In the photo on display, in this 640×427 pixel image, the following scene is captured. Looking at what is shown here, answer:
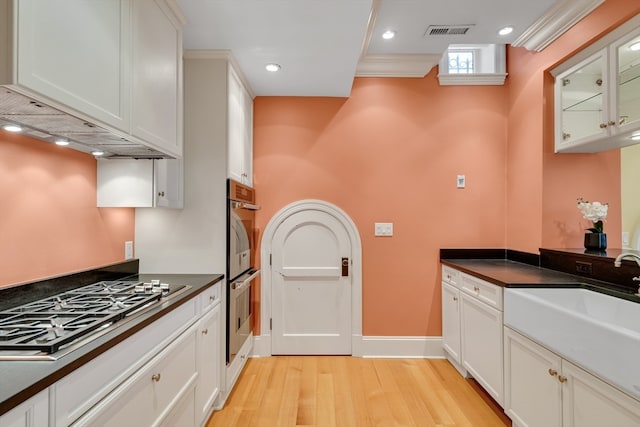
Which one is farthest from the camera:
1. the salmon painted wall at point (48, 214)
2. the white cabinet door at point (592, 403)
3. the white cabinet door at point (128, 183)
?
the white cabinet door at point (128, 183)

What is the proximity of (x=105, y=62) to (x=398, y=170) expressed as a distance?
8.41 ft

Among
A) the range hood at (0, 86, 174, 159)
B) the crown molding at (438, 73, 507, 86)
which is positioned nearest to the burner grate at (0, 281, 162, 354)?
the range hood at (0, 86, 174, 159)

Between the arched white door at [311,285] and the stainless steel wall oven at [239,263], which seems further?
the arched white door at [311,285]

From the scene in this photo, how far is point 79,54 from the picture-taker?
3.85 feet

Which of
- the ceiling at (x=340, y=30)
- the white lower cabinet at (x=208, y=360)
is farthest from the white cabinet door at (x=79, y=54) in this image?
the white lower cabinet at (x=208, y=360)

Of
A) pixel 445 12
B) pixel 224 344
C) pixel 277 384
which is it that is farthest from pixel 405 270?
pixel 445 12

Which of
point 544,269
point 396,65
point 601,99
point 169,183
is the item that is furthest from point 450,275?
point 169,183

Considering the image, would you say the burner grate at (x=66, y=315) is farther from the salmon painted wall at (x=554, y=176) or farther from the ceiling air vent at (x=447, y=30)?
the salmon painted wall at (x=554, y=176)

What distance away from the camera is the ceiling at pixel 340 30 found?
1928mm

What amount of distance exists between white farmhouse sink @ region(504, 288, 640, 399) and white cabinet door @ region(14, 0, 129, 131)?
7.29 ft

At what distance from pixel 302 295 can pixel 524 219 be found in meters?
2.16

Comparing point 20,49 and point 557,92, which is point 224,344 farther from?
point 557,92

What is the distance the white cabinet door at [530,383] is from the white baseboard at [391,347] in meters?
1.14

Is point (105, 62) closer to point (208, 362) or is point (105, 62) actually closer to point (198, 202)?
point (198, 202)
